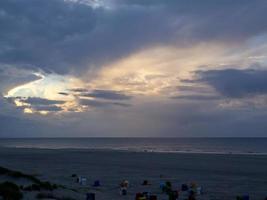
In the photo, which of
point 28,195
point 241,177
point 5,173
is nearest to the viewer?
point 28,195

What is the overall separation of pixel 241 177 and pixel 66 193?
17.6 m

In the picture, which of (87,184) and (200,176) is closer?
(87,184)

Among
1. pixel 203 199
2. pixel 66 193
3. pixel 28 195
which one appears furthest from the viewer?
pixel 203 199

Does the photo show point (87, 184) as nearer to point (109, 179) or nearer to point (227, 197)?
point (109, 179)

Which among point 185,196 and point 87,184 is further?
point 87,184

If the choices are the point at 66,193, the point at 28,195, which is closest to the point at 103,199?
the point at 66,193

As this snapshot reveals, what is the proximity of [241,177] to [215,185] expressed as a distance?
243 inches

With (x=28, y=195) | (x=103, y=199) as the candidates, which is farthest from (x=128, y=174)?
(x=28, y=195)

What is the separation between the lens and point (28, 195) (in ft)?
58.4

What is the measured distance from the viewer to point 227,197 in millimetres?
22531

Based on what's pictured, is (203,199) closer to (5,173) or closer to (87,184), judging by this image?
(87,184)

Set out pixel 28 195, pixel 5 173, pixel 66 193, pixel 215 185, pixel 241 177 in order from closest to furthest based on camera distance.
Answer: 1. pixel 28 195
2. pixel 66 193
3. pixel 5 173
4. pixel 215 185
5. pixel 241 177

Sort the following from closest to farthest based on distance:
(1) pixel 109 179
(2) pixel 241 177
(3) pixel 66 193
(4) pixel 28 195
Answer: (4) pixel 28 195, (3) pixel 66 193, (1) pixel 109 179, (2) pixel 241 177

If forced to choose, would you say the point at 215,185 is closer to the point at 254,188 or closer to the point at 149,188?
the point at 254,188
